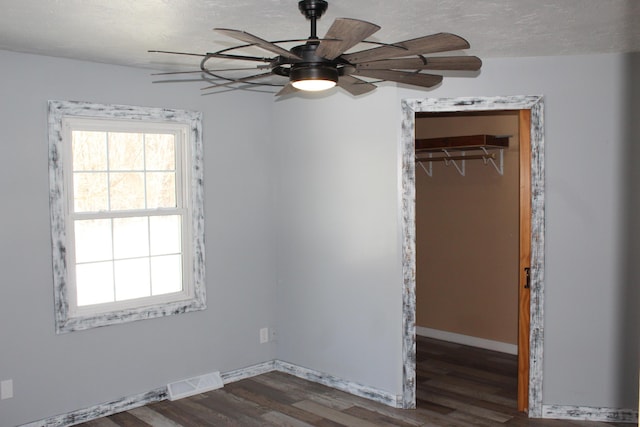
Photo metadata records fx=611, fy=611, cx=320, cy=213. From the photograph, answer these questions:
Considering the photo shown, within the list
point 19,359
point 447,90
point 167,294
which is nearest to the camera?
point 19,359

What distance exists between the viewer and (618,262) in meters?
4.03

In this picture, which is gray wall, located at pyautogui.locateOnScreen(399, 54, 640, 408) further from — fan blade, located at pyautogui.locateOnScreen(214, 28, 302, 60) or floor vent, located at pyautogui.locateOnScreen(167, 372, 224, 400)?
floor vent, located at pyautogui.locateOnScreen(167, 372, 224, 400)

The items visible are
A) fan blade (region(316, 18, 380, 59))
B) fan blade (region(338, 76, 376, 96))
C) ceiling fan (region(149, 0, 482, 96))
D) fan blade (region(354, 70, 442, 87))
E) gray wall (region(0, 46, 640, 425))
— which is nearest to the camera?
fan blade (region(316, 18, 380, 59))

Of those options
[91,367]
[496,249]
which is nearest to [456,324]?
[496,249]

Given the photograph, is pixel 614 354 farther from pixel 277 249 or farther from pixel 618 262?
pixel 277 249

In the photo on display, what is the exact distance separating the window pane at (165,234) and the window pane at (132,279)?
0.15 meters

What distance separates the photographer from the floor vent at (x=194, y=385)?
15.2 ft

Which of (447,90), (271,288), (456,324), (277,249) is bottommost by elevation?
(456,324)

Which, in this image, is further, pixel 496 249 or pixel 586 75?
pixel 496 249

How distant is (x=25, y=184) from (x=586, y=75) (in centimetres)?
373

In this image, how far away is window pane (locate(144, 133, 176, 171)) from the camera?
461 centimetres

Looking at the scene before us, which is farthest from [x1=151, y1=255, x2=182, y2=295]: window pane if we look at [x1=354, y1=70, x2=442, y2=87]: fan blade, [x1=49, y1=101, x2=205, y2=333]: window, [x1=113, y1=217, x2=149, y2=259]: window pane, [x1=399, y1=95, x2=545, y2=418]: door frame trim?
[x1=354, y1=70, x2=442, y2=87]: fan blade

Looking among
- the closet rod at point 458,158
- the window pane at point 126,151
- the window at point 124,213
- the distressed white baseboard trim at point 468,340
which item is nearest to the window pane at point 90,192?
the window at point 124,213

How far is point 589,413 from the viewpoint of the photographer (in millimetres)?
4117
